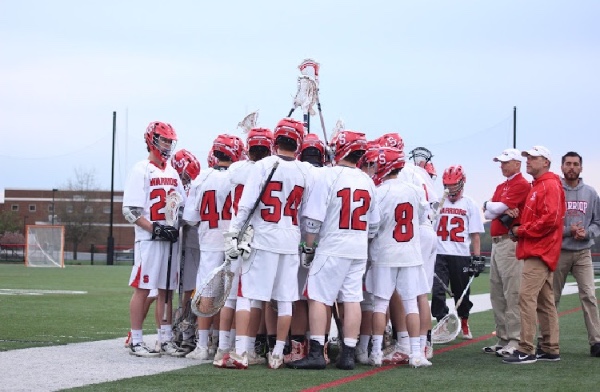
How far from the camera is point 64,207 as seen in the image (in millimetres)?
74750

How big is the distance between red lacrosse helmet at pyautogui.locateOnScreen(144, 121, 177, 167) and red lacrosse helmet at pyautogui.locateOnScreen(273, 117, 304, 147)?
4.65 ft

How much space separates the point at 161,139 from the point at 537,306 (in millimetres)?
4134

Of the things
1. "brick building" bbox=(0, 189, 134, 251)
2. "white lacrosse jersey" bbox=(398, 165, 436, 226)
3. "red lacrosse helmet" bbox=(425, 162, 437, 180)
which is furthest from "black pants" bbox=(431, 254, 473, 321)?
"brick building" bbox=(0, 189, 134, 251)

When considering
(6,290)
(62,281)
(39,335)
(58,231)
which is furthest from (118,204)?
(39,335)

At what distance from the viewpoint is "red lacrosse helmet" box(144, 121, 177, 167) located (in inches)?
386

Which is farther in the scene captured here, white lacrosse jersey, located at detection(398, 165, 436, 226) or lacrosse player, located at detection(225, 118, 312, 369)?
white lacrosse jersey, located at detection(398, 165, 436, 226)

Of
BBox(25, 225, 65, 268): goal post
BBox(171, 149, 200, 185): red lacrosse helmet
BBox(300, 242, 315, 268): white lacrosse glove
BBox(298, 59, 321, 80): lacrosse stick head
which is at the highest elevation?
BBox(298, 59, 321, 80): lacrosse stick head

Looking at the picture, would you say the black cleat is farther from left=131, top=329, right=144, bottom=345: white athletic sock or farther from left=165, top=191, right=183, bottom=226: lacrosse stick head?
left=165, top=191, right=183, bottom=226: lacrosse stick head

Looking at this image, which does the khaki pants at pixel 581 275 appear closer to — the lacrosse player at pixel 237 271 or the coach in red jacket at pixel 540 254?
the coach in red jacket at pixel 540 254

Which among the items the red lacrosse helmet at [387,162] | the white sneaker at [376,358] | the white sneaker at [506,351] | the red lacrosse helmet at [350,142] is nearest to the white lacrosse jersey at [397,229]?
the red lacrosse helmet at [387,162]

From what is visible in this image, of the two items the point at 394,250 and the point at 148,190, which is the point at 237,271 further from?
the point at 394,250

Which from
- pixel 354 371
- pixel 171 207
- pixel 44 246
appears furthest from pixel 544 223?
pixel 44 246

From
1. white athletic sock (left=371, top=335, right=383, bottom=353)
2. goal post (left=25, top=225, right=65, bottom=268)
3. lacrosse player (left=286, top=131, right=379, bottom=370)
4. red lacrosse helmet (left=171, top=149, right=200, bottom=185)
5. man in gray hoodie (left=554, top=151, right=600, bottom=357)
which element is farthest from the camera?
goal post (left=25, top=225, right=65, bottom=268)

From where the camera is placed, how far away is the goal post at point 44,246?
133ft
